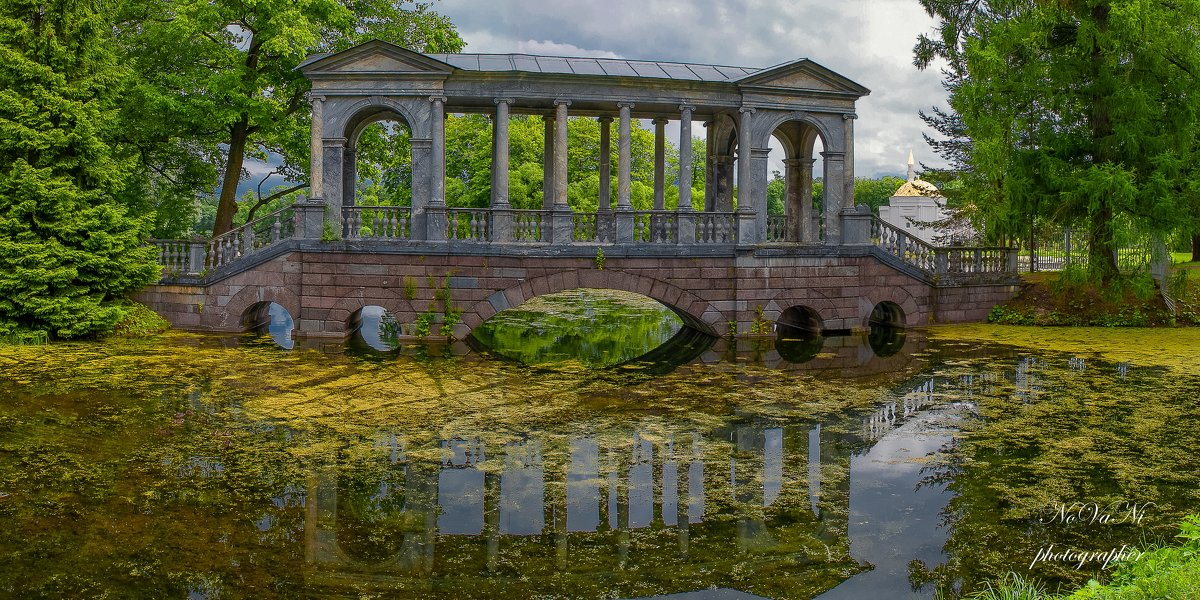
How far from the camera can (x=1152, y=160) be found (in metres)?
18.3

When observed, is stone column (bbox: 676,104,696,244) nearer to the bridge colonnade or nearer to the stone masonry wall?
the bridge colonnade

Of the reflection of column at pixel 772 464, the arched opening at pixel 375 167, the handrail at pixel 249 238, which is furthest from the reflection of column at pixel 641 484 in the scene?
the handrail at pixel 249 238

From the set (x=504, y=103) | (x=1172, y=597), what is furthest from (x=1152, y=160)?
(x=1172, y=597)

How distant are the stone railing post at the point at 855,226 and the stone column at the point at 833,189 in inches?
5.0

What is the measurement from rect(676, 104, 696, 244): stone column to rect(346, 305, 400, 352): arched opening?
20.8 ft

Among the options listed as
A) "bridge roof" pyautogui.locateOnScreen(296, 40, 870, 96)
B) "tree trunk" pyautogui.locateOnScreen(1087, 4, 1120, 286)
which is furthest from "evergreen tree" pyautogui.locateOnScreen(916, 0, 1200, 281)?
"bridge roof" pyautogui.locateOnScreen(296, 40, 870, 96)

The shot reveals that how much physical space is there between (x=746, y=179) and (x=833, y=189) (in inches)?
85.1

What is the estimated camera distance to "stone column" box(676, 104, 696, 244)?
18.3 m

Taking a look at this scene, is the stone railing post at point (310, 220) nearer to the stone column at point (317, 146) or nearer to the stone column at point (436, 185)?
the stone column at point (317, 146)

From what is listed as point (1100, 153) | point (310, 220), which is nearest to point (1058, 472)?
point (1100, 153)

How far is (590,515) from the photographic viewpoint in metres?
7.35

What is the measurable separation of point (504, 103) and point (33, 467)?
1168cm

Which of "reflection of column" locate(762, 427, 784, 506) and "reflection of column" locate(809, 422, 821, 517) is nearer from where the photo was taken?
"reflection of column" locate(809, 422, 821, 517)

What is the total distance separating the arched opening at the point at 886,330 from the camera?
17016 mm
